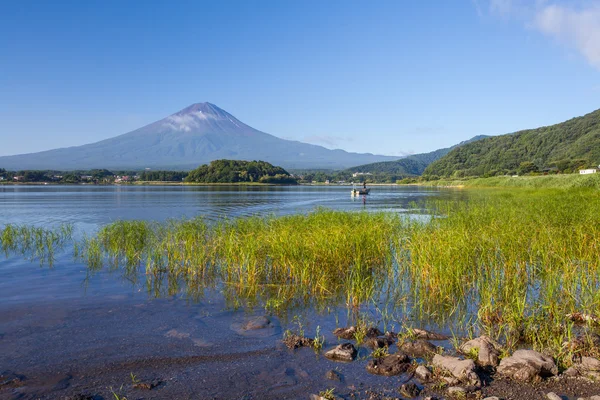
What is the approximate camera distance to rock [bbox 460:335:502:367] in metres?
5.81

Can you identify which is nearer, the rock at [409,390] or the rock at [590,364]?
the rock at [409,390]

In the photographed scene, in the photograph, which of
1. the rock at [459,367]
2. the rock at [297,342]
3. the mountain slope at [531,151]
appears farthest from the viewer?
the mountain slope at [531,151]

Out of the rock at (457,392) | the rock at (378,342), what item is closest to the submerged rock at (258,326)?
the rock at (378,342)

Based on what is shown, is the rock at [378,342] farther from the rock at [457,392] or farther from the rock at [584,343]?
the rock at [584,343]

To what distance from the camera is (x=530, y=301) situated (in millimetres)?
8438

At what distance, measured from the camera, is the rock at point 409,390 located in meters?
5.20

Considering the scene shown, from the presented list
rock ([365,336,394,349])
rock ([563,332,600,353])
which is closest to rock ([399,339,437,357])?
rock ([365,336,394,349])

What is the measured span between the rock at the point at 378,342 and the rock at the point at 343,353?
0.99 ft

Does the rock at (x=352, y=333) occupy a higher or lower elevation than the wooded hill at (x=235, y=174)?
lower

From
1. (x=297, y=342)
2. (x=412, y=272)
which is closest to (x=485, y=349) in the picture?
(x=297, y=342)

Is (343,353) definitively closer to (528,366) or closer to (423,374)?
(423,374)

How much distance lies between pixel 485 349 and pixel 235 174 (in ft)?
408

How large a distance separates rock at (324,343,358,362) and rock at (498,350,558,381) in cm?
191

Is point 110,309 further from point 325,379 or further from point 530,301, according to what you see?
point 530,301
